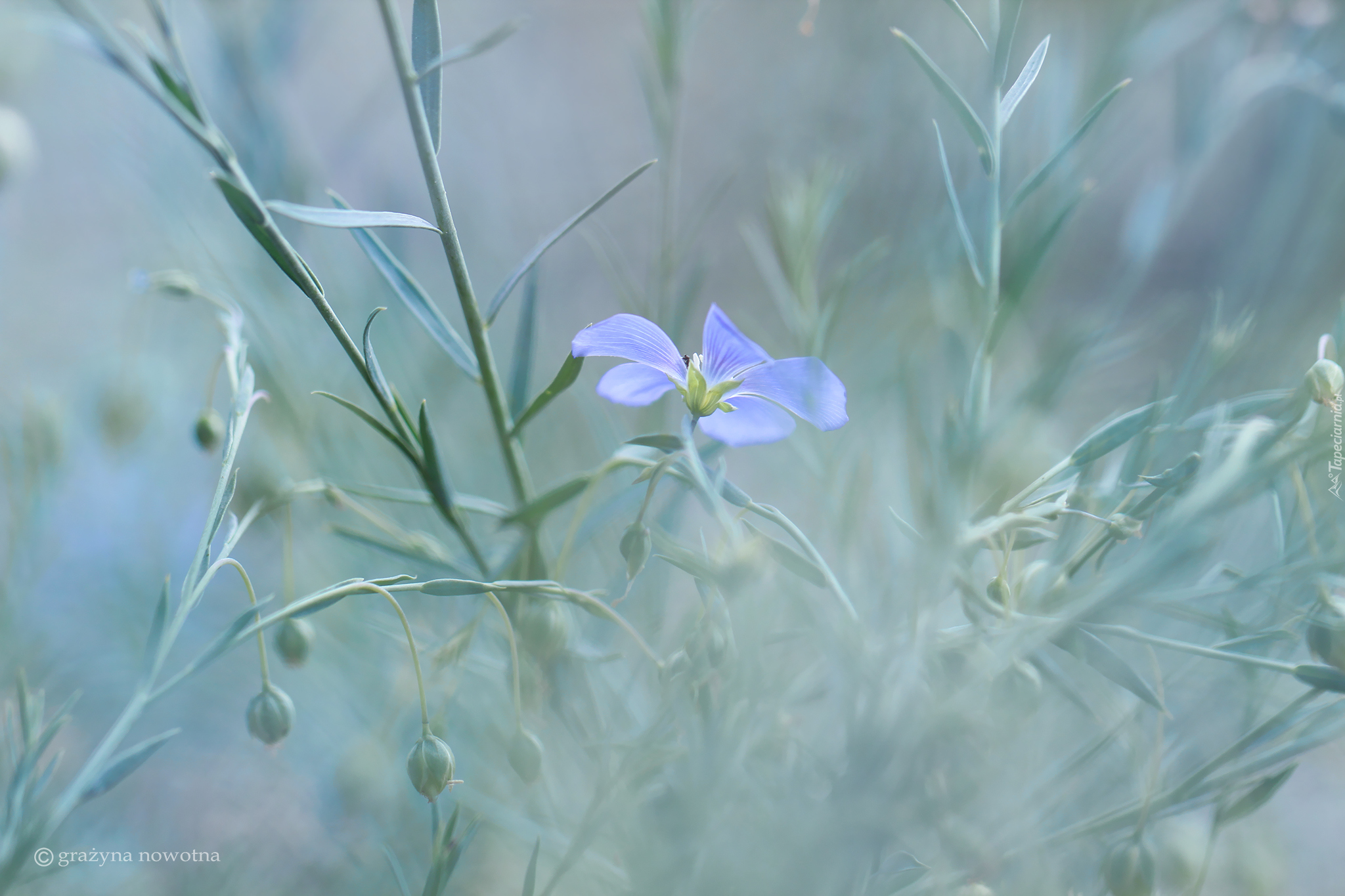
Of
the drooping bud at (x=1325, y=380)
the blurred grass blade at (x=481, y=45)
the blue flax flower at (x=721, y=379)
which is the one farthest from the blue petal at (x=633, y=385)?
the drooping bud at (x=1325, y=380)

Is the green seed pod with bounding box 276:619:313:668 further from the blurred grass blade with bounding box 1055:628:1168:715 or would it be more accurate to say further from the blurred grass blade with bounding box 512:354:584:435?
the blurred grass blade with bounding box 1055:628:1168:715

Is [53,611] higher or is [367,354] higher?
[367,354]

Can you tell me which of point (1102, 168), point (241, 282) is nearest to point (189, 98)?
point (241, 282)

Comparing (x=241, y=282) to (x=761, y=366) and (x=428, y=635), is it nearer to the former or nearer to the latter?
(x=428, y=635)

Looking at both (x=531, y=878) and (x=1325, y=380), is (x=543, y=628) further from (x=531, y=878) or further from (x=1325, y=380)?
(x=1325, y=380)

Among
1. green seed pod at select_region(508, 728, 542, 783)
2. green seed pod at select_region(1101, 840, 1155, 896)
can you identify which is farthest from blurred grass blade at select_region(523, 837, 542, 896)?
green seed pod at select_region(1101, 840, 1155, 896)

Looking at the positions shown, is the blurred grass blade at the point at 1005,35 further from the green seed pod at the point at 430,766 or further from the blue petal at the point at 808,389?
the green seed pod at the point at 430,766
